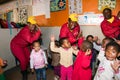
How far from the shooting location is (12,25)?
5.82 meters

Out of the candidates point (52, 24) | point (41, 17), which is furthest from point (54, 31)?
point (41, 17)

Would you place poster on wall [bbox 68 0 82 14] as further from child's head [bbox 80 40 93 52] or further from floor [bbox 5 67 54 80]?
child's head [bbox 80 40 93 52]

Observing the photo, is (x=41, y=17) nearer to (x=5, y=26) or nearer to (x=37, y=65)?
(x=5, y=26)

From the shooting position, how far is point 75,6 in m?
5.17

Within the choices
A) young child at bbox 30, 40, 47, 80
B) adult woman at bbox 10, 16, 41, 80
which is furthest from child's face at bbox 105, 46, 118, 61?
adult woman at bbox 10, 16, 41, 80

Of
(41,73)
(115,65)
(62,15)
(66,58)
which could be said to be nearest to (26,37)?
(41,73)

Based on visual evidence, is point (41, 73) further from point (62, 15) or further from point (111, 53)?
point (62, 15)

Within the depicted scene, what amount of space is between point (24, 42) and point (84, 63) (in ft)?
5.85

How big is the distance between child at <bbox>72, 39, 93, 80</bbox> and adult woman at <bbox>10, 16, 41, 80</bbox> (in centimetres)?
137

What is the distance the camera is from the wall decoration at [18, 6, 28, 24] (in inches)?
247

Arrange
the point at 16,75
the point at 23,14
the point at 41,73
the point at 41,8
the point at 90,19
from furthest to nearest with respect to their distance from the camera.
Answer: the point at 23,14 → the point at 41,8 → the point at 90,19 → the point at 16,75 → the point at 41,73

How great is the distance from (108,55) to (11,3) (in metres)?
4.75

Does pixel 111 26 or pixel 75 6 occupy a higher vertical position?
pixel 75 6

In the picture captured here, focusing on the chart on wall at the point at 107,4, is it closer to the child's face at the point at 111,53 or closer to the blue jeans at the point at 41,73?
the blue jeans at the point at 41,73
